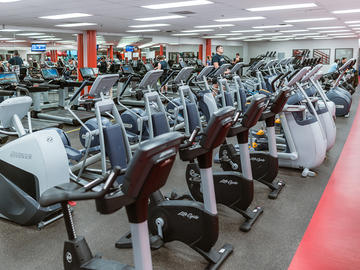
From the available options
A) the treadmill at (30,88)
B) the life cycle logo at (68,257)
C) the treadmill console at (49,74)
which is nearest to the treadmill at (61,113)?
the treadmill console at (49,74)

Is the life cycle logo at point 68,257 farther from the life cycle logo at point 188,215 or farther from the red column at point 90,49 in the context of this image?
the red column at point 90,49

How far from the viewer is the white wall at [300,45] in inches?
858

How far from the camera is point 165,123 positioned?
423cm

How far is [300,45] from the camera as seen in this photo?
22891 millimetres

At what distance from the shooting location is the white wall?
21781 mm

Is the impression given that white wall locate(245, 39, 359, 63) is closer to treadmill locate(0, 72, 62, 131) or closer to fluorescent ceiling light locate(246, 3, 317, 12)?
fluorescent ceiling light locate(246, 3, 317, 12)

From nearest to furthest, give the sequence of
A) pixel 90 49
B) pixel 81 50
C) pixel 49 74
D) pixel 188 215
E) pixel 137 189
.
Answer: pixel 137 189 < pixel 188 215 < pixel 49 74 < pixel 90 49 < pixel 81 50

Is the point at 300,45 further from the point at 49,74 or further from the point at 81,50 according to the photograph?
the point at 49,74

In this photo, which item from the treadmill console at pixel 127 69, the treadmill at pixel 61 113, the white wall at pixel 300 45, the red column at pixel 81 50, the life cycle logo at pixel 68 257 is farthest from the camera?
the white wall at pixel 300 45

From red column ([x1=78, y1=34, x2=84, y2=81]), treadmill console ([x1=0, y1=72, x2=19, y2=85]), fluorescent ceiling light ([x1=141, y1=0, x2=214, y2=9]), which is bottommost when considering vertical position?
treadmill console ([x1=0, y1=72, x2=19, y2=85])

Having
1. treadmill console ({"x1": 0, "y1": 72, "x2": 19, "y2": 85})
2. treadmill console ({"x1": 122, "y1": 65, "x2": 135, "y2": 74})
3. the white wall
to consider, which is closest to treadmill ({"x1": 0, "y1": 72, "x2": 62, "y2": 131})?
treadmill console ({"x1": 0, "y1": 72, "x2": 19, "y2": 85})

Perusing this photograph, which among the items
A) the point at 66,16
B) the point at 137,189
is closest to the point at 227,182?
the point at 137,189

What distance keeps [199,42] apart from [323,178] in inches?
606

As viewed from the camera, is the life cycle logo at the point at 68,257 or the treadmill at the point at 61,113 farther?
the treadmill at the point at 61,113
